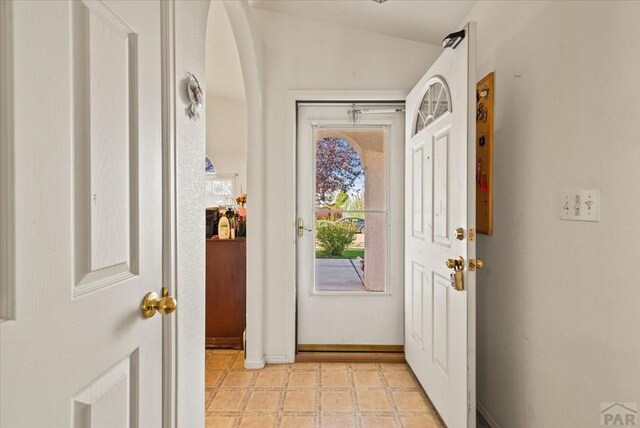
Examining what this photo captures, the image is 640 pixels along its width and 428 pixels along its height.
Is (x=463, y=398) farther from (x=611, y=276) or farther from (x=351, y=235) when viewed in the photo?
(x=351, y=235)

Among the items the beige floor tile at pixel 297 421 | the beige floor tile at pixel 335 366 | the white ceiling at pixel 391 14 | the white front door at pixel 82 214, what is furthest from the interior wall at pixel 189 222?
the beige floor tile at pixel 335 366

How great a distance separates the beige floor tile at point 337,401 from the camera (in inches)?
80.4

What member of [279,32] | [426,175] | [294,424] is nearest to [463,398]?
[294,424]

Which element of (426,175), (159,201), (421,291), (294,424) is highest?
(426,175)

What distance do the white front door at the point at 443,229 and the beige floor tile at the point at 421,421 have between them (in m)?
0.09

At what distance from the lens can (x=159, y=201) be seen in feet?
3.28

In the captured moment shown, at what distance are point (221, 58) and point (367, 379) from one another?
10.1 ft

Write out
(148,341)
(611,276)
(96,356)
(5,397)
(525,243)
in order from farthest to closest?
(525,243)
(611,276)
(148,341)
(96,356)
(5,397)

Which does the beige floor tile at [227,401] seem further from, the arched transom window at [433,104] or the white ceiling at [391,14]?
the white ceiling at [391,14]

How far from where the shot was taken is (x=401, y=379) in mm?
2400

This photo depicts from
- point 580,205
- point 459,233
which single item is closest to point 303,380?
point 459,233

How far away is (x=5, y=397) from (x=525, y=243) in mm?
1697

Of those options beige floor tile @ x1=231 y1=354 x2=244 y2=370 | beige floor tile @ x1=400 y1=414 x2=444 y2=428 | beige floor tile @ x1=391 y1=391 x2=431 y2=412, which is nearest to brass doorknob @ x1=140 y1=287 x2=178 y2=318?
beige floor tile @ x1=400 y1=414 x2=444 y2=428

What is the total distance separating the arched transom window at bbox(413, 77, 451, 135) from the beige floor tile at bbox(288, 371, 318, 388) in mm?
1794
